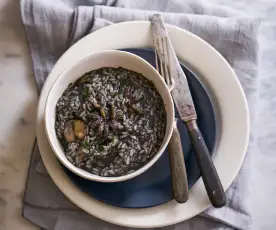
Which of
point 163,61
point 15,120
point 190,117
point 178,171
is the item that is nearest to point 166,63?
point 163,61

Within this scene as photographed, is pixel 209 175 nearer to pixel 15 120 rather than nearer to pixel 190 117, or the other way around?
pixel 190 117

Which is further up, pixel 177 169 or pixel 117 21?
pixel 117 21

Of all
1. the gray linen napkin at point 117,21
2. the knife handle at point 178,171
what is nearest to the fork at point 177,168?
the knife handle at point 178,171

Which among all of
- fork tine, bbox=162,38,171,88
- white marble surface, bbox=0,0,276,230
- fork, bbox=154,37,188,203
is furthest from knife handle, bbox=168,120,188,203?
white marble surface, bbox=0,0,276,230

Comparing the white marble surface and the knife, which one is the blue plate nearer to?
the knife

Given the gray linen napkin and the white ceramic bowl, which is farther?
the gray linen napkin

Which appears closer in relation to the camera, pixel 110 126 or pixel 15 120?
pixel 110 126
